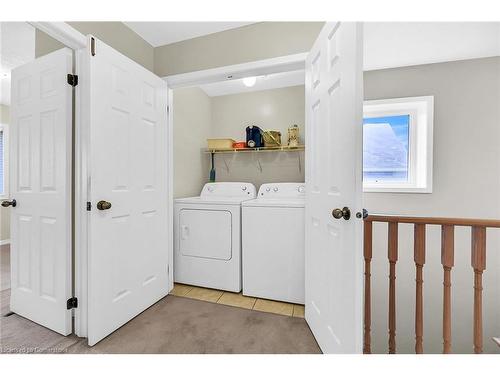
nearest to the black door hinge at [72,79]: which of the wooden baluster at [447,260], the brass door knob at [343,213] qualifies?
the brass door knob at [343,213]

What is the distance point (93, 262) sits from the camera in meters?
1.47

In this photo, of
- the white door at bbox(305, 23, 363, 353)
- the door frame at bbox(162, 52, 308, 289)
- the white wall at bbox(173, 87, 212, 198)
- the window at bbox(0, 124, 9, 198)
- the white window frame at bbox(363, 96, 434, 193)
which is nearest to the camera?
the white door at bbox(305, 23, 363, 353)

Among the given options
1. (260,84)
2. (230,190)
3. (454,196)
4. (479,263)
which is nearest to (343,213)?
(479,263)

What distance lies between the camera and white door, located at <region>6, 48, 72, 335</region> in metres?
1.53

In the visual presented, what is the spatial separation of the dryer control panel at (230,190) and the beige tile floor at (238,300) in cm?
112

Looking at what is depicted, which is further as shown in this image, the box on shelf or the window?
the window

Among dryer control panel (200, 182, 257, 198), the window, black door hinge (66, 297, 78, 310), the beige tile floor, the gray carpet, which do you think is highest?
the window

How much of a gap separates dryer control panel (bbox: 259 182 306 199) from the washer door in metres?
0.69

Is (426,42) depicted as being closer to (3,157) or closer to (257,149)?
(257,149)

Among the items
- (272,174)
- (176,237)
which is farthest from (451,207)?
(176,237)

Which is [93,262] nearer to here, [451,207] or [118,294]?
[118,294]

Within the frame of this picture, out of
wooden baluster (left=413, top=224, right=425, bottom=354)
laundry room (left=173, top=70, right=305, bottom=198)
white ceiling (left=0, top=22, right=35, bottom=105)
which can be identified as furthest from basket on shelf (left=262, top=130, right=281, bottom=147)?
white ceiling (left=0, top=22, right=35, bottom=105)

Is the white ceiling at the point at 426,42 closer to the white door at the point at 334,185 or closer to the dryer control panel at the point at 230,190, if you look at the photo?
the white door at the point at 334,185

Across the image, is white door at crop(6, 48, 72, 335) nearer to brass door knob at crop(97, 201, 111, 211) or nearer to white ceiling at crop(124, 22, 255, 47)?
brass door knob at crop(97, 201, 111, 211)
